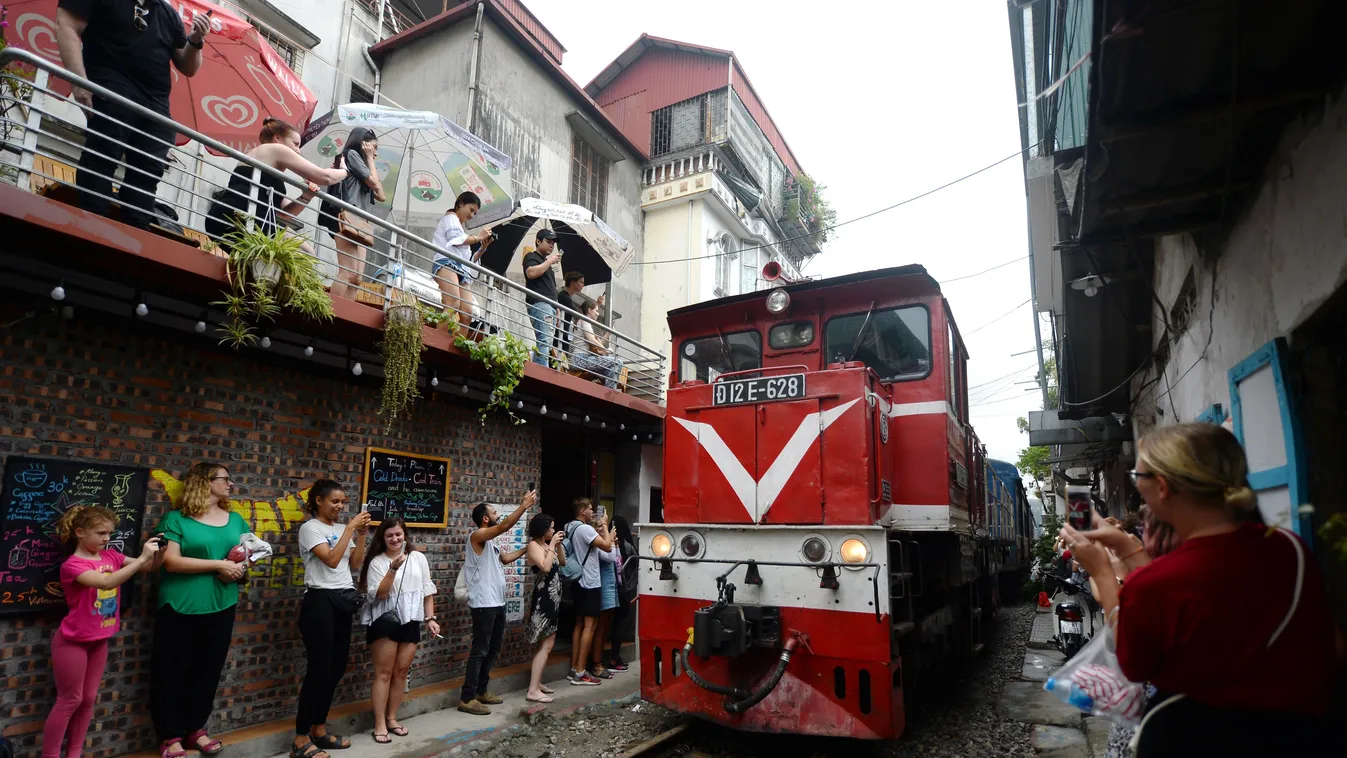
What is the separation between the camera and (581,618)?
7.99 meters

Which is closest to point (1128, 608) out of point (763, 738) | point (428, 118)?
point (763, 738)

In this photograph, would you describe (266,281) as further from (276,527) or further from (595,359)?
(595,359)

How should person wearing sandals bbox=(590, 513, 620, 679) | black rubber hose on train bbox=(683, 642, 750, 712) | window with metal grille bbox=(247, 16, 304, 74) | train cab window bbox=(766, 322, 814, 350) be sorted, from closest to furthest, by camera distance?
black rubber hose on train bbox=(683, 642, 750, 712) → train cab window bbox=(766, 322, 814, 350) → person wearing sandals bbox=(590, 513, 620, 679) → window with metal grille bbox=(247, 16, 304, 74)

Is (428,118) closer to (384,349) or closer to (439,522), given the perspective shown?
(384,349)

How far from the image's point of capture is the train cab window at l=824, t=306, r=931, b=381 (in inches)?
238

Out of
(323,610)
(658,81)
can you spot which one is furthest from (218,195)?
(658,81)

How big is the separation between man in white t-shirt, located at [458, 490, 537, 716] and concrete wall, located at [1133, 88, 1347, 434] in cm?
528

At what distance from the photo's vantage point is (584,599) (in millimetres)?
7730

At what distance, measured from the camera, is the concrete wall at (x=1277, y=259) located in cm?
262

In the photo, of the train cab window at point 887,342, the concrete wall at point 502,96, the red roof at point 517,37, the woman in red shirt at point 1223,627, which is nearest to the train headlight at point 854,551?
the train cab window at point 887,342

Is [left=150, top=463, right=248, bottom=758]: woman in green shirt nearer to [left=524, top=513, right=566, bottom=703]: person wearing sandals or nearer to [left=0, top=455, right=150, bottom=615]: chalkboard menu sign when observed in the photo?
[left=0, top=455, right=150, bottom=615]: chalkboard menu sign

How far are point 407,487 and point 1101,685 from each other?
5.94 metres

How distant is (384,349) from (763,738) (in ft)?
14.0

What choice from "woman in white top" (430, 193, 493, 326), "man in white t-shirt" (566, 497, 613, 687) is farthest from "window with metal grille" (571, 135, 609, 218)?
"man in white t-shirt" (566, 497, 613, 687)
